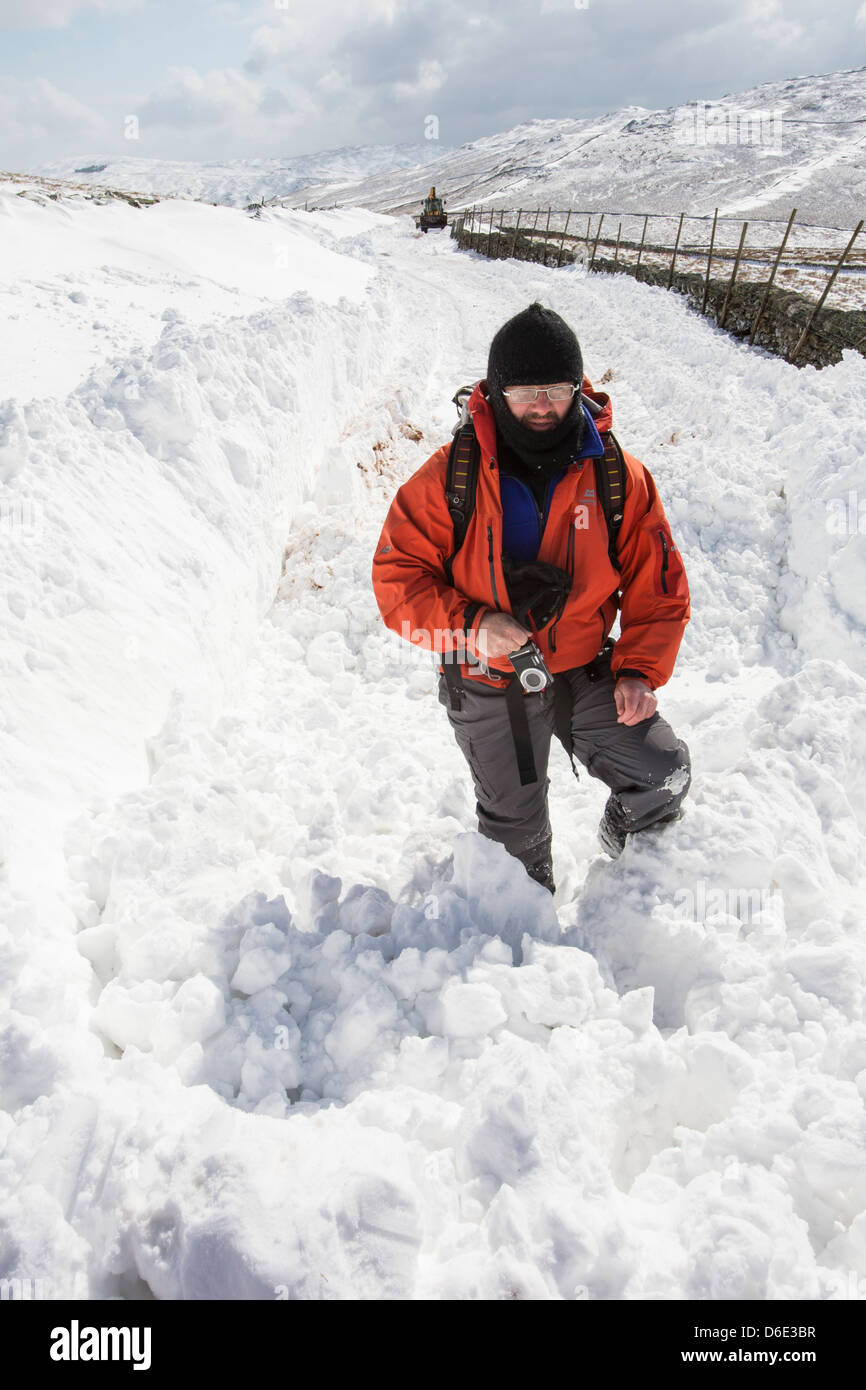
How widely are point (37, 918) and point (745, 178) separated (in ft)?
390

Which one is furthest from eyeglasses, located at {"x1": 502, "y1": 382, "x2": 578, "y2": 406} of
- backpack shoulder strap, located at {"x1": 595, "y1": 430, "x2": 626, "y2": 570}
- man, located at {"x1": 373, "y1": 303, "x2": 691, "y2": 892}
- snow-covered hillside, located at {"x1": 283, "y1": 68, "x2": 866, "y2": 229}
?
snow-covered hillside, located at {"x1": 283, "y1": 68, "x2": 866, "y2": 229}

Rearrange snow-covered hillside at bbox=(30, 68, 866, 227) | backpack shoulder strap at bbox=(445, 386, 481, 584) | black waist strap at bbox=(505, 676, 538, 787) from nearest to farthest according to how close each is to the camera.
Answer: backpack shoulder strap at bbox=(445, 386, 481, 584), black waist strap at bbox=(505, 676, 538, 787), snow-covered hillside at bbox=(30, 68, 866, 227)

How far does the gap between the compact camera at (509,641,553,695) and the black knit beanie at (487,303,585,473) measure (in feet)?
2.21

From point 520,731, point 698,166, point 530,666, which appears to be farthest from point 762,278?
point 698,166

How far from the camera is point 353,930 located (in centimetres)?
264

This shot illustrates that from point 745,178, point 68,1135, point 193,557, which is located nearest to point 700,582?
point 193,557

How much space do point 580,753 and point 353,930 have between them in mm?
1266

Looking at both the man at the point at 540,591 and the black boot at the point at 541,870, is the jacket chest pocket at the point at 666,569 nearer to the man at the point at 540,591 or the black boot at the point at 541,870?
the man at the point at 540,591

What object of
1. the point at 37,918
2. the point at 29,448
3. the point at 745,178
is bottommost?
the point at 37,918

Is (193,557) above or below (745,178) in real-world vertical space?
below

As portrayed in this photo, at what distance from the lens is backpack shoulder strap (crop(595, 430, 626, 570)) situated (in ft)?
8.59

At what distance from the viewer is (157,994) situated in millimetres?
2256

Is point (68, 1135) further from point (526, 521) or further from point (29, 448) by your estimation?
point (29, 448)

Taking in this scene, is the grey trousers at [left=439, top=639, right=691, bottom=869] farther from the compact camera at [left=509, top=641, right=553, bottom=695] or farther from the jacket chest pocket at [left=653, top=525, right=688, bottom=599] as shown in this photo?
the jacket chest pocket at [left=653, top=525, right=688, bottom=599]
